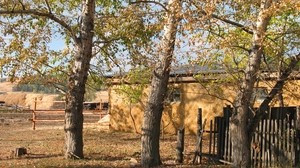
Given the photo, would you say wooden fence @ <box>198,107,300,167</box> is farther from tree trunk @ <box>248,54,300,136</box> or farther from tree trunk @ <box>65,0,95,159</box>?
tree trunk @ <box>65,0,95,159</box>

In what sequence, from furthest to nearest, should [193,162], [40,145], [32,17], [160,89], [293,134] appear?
[40,145] → [32,17] → [193,162] → [160,89] → [293,134]

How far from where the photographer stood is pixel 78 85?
13984 mm

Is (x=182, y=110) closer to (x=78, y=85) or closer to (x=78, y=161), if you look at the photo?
→ (x=78, y=85)

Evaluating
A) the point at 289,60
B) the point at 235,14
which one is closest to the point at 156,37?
the point at 235,14

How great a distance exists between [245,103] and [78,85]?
6.39 m

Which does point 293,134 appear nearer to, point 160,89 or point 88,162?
point 160,89

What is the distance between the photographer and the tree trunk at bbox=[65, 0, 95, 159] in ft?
45.6

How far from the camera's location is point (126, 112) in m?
27.1

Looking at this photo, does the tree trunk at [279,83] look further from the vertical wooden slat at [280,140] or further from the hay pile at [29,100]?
the hay pile at [29,100]

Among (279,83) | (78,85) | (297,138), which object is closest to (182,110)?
(78,85)

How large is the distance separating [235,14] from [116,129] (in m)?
18.4

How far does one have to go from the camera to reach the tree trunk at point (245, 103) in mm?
9172

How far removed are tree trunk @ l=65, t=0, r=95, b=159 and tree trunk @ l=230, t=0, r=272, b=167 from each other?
6055 millimetres

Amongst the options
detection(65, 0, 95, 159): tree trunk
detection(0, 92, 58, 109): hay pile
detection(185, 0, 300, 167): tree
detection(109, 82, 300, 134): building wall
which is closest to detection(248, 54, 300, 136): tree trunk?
detection(185, 0, 300, 167): tree
